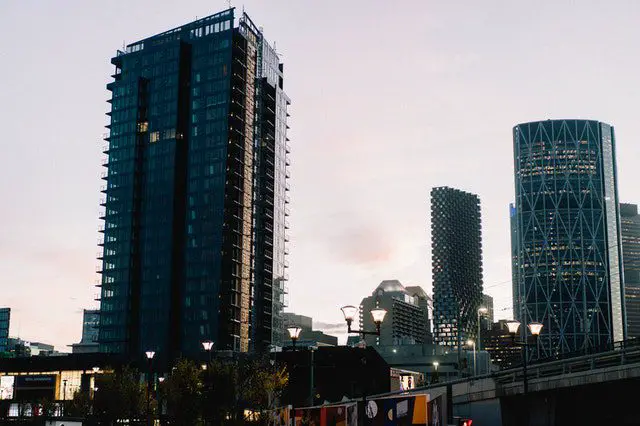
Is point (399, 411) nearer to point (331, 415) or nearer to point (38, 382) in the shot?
point (331, 415)

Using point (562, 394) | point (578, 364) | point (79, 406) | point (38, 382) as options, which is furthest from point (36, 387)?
point (578, 364)

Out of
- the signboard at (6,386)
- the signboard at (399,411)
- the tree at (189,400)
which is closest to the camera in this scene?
the signboard at (399,411)

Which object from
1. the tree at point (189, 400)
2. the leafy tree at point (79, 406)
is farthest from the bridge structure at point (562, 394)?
the leafy tree at point (79, 406)

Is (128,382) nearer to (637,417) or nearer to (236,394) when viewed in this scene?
(236,394)

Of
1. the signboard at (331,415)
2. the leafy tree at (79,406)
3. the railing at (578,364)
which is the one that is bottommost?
the leafy tree at (79,406)

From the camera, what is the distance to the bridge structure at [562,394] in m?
46.1

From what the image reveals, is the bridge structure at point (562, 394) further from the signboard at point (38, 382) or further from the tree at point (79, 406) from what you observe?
the signboard at point (38, 382)

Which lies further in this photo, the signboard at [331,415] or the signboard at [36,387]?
the signboard at [36,387]

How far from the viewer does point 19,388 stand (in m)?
177

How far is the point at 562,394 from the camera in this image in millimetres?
50844

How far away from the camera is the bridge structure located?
46094 mm

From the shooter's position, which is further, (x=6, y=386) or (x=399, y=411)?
(x=6, y=386)

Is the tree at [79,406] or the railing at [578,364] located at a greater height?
the railing at [578,364]

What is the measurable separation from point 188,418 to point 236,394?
551cm
